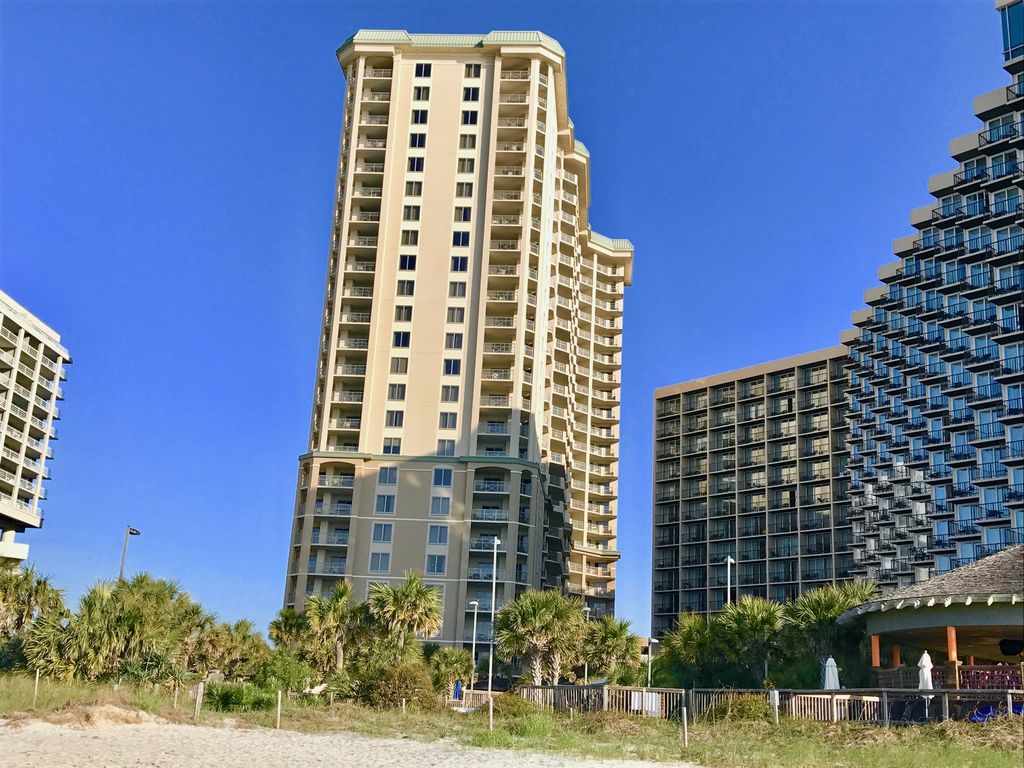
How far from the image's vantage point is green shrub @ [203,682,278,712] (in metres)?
45.2

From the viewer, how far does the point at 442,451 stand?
10231cm

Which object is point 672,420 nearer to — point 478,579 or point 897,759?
point 478,579

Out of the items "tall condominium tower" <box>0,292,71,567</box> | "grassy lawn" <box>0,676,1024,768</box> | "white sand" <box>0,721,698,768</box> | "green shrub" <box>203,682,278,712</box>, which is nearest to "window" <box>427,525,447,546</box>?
"tall condominium tower" <box>0,292,71,567</box>

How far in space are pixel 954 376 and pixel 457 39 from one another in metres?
58.3

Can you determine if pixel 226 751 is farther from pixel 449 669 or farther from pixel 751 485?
pixel 751 485

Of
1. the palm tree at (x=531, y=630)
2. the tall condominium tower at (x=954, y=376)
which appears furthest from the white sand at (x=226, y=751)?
the tall condominium tower at (x=954, y=376)

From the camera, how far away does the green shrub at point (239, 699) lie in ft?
148

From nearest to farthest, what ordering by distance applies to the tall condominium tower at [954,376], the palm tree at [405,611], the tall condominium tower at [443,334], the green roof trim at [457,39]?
the palm tree at [405,611] → the tall condominium tower at [954,376] → the tall condominium tower at [443,334] → the green roof trim at [457,39]

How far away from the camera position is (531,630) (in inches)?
2335

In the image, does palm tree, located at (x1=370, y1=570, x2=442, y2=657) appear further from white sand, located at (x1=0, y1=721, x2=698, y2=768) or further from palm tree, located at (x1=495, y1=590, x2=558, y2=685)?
Result: white sand, located at (x1=0, y1=721, x2=698, y2=768)

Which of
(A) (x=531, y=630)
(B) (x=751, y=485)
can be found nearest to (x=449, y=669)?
(A) (x=531, y=630)

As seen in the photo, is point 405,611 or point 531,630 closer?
point 405,611

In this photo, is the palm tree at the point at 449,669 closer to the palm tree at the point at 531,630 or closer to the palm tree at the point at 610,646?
the palm tree at the point at 531,630

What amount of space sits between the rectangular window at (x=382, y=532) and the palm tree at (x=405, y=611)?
134 feet
